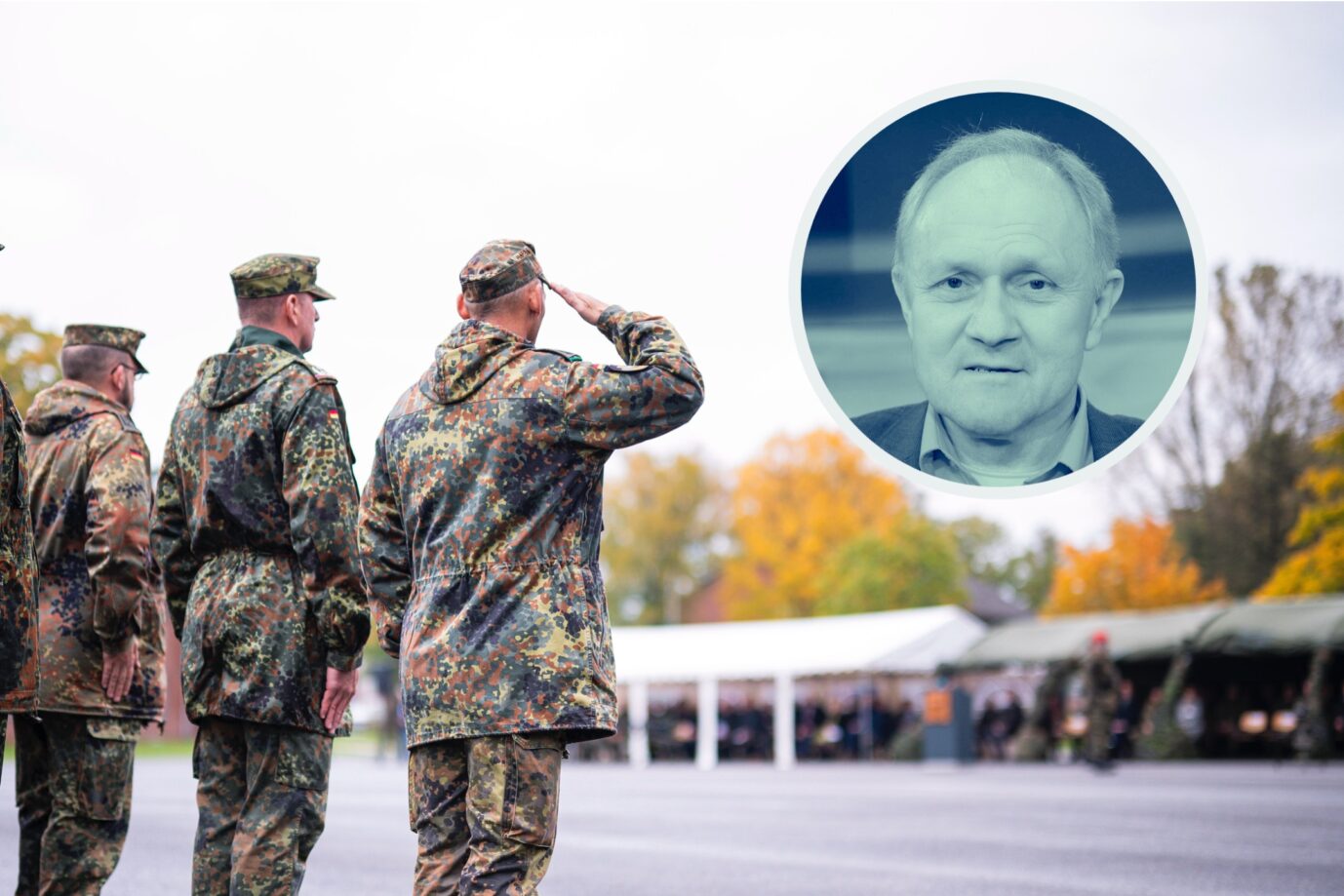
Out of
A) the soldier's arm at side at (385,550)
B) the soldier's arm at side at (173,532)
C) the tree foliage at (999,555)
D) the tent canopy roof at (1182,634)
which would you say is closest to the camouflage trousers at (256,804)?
the soldier's arm at side at (173,532)

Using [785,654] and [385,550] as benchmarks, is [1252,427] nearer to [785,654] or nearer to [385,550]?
[785,654]

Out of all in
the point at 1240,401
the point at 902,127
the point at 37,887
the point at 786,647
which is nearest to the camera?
the point at 902,127

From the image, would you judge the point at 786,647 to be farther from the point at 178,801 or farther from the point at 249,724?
the point at 249,724

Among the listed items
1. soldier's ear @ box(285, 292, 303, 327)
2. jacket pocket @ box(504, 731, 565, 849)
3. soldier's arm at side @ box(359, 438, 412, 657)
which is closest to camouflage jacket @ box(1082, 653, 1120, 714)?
soldier's ear @ box(285, 292, 303, 327)

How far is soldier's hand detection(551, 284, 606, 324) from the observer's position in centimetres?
462

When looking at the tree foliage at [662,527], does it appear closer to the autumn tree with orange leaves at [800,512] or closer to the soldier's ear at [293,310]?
the autumn tree with orange leaves at [800,512]

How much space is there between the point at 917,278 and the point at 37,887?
415cm

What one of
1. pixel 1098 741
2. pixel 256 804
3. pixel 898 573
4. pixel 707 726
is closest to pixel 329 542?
pixel 256 804

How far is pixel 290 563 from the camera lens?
5426 mm

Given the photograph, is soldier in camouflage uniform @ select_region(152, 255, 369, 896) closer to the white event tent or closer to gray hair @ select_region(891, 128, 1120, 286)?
gray hair @ select_region(891, 128, 1120, 286)

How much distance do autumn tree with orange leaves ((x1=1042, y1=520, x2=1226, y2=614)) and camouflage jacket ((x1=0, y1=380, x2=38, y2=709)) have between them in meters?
55.5

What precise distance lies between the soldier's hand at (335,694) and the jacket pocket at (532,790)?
1.27 m

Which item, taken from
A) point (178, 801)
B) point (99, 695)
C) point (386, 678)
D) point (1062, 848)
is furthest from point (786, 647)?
point (99, 695)

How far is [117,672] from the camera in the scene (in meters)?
6.17
